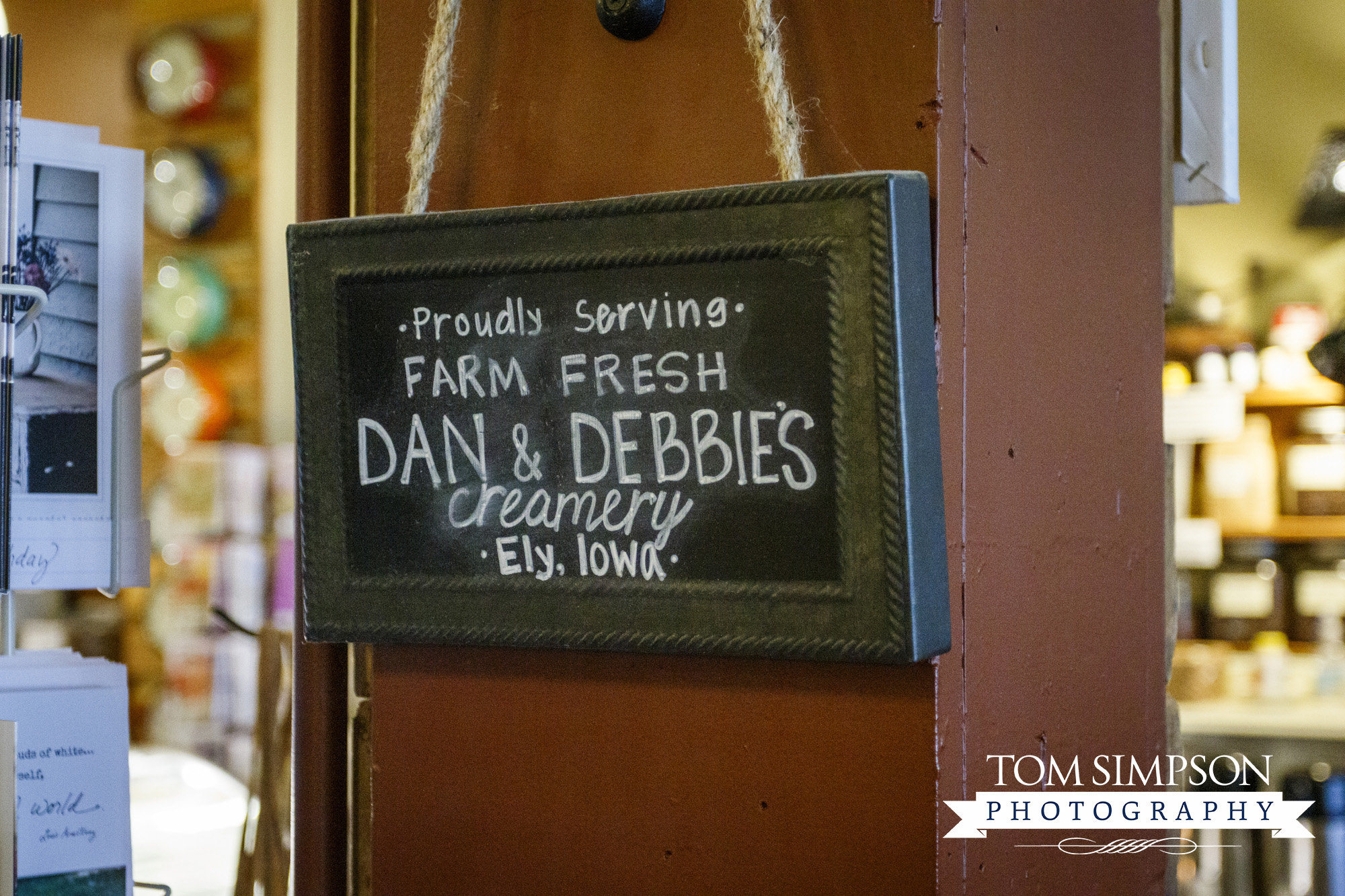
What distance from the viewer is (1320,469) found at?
10.8 feet

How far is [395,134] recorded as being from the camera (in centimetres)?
81

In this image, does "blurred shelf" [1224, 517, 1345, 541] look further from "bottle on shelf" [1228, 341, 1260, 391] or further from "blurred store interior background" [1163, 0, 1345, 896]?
"bottle on shelf" [1228, 341, 1260, 391]

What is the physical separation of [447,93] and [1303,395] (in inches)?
128

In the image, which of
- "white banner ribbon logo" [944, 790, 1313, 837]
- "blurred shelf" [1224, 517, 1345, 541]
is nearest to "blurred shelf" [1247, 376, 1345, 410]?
"blurred shelf" [1224, 517, 1345, 541]

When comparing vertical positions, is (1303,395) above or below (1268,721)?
above

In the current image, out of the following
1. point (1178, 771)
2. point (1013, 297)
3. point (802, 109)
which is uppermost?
point (802, 109)

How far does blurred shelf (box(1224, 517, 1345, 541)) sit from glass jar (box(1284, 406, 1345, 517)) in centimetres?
3

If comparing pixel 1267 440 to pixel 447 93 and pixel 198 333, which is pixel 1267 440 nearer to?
pixel 198 333

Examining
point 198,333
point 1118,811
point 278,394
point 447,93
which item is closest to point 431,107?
point 447,93

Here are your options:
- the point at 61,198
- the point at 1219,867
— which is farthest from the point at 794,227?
the point at 1219,867

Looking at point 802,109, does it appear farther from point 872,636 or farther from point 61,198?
point 61,198

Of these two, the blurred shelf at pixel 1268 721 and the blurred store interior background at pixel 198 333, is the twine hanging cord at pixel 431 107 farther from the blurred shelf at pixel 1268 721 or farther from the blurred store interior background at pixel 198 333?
the blurred shelf at pixel 1268 721

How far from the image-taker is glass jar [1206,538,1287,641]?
333 cm

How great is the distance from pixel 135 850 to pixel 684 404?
0.93 metres
